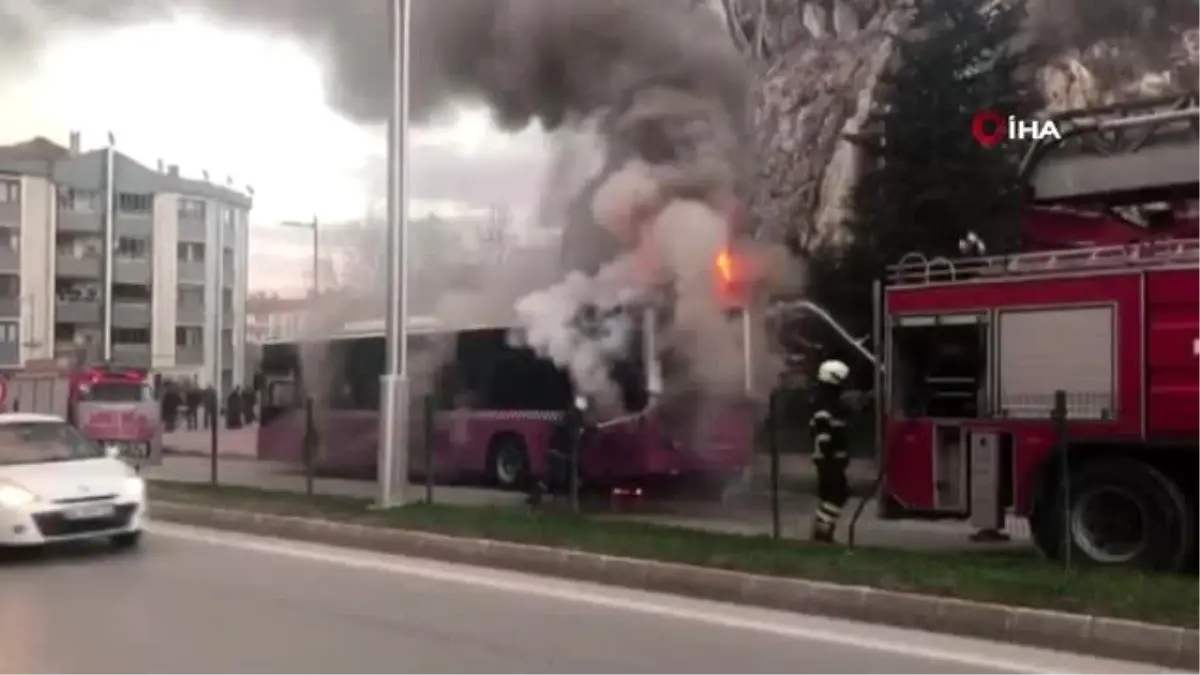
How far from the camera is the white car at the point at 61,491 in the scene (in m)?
9.47

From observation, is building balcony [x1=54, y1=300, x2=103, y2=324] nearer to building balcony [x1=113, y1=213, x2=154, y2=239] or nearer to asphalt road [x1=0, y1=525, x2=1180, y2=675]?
building balcony [x1=113, y1=213, x2=154, y2=239]

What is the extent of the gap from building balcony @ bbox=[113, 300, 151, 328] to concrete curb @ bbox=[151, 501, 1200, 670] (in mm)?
44097

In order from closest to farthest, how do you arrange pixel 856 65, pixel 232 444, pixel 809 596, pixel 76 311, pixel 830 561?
pixel 809 596 < pixel 830 561 < pixel 232 444 < pixel 856 65 < pixel 76 311

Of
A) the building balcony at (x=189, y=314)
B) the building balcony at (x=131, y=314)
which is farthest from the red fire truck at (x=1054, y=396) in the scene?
the building balcony at (x=131, y=314)

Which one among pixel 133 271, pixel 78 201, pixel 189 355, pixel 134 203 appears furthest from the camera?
pixel 133 271

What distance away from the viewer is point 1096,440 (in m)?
9.20

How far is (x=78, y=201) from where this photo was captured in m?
54.1

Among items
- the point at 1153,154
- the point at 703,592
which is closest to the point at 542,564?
the point at 703,592

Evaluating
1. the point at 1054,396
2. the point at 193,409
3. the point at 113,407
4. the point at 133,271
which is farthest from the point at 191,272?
the point at 1054,396

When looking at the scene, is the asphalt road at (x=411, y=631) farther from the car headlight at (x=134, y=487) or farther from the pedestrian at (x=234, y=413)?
the pedestrian at (x=234, y=413)

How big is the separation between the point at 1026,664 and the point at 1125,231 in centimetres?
702

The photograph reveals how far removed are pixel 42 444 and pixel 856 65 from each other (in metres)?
18.4

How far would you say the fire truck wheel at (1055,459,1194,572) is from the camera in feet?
28.8

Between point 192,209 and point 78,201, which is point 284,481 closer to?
point 192,209
